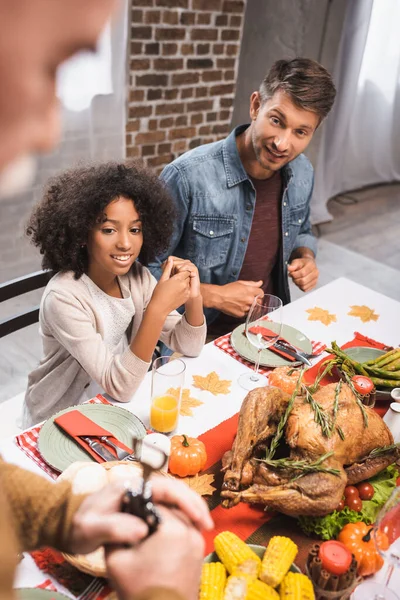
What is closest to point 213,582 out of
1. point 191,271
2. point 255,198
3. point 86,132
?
point 191,271

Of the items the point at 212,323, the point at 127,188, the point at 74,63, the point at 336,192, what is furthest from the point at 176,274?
the point at 336,192

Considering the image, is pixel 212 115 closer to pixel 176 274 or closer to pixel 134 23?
pixel 134 23

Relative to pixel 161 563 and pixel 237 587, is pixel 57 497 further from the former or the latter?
pixel 237 587

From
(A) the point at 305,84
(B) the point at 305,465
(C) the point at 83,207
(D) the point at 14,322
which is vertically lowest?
(D) the point at 14,322

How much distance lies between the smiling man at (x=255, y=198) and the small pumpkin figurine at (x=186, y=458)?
2.75ft

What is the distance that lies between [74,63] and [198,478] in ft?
3.69

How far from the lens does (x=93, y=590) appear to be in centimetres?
102

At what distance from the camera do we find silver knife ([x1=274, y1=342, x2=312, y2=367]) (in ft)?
5.77

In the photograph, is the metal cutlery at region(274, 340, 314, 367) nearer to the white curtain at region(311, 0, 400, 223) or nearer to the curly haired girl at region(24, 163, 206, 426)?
the curly haired girl at region(24, 163, 206, 426)

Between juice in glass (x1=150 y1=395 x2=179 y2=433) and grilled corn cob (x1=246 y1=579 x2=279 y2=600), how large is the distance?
477 millimetres

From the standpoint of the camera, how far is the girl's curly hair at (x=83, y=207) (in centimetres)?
169

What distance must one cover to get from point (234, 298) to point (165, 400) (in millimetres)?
726

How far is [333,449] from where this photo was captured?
122cm

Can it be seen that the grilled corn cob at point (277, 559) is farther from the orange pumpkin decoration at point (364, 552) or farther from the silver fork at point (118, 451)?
the silver fork at point (118, 451)
